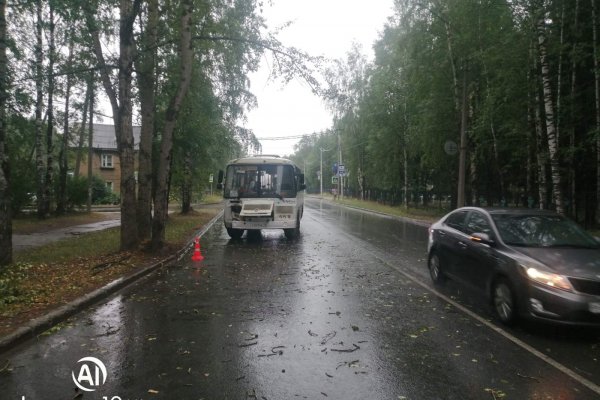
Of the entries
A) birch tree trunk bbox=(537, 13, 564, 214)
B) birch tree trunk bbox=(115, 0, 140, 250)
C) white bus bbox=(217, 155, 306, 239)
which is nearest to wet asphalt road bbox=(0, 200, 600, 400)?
birch tree trunk bbox=(115, 0, 140, 250)

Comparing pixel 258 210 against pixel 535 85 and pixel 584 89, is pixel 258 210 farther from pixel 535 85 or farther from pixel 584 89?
pixel 584 89

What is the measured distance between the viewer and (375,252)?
1224 centimetres

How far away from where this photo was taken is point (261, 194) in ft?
49.2

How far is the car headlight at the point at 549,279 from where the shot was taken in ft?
16.6

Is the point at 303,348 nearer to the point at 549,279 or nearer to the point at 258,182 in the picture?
the point at 549,279

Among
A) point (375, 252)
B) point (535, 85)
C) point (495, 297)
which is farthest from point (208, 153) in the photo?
point (495, 297)

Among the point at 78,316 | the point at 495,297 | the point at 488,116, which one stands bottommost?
the point at 78,316

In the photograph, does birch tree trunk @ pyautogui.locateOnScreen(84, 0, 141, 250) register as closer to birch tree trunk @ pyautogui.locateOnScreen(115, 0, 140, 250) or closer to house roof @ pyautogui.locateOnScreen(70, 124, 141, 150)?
birch tree trunk @ pyautogui.locateOnScreen(115, 0, 140, 250)

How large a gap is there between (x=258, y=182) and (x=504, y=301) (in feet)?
34.1

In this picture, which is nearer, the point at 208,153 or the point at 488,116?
the point at 488,116

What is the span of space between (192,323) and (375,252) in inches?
293

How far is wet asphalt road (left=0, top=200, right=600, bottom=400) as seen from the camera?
12.7 feet

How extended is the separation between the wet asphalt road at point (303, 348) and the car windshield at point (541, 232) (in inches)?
47.0

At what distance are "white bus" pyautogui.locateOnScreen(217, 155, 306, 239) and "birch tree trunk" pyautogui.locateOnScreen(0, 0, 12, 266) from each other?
685 centimetres
